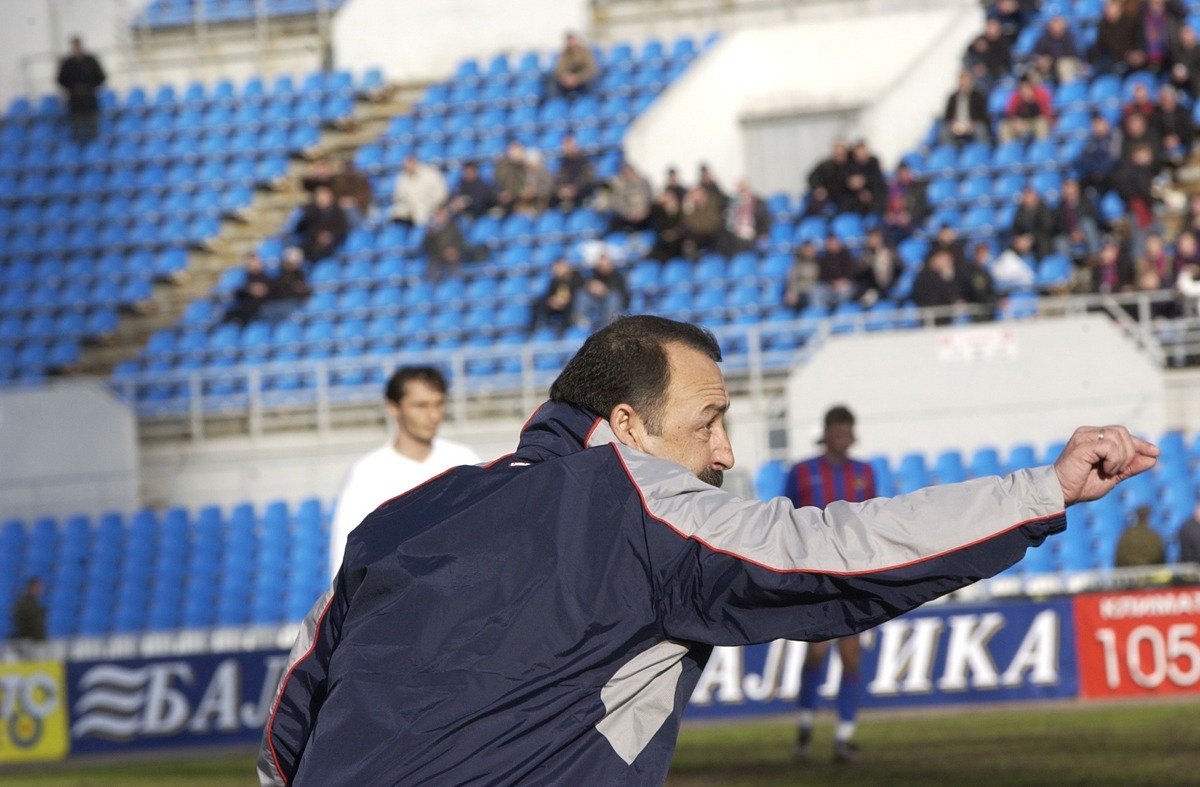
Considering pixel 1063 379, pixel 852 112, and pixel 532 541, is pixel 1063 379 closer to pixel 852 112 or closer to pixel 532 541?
pixel 852 112

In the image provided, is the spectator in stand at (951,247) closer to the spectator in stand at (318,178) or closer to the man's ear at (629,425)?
the spectator in stand at (318,178)

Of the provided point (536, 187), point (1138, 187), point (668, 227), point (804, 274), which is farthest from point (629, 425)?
point (536, 187)

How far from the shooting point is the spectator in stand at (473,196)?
77.0ft

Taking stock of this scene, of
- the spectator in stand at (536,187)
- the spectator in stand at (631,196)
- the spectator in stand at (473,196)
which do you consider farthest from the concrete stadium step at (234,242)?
the spectator in stand at (631,196)

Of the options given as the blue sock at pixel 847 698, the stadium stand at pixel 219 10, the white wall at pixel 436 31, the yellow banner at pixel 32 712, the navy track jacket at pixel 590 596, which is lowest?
the yellow banner at pixel 32 712

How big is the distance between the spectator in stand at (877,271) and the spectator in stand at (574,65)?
626 centimetres

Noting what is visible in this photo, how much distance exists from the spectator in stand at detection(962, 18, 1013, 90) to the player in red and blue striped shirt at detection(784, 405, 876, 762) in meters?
12.2

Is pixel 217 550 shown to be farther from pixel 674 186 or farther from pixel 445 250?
pixel 674 186

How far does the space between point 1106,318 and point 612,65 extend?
10.1 m

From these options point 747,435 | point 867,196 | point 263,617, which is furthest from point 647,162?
point 263,617

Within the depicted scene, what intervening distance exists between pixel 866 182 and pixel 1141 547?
7005mm

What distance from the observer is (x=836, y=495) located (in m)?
11.8

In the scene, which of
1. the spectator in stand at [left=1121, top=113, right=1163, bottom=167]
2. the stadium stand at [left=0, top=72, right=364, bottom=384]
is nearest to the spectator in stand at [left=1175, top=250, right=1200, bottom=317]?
the spectator in stand at [left=1121, top=113, right=1163, bottom=167]

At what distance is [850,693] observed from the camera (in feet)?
37.6
